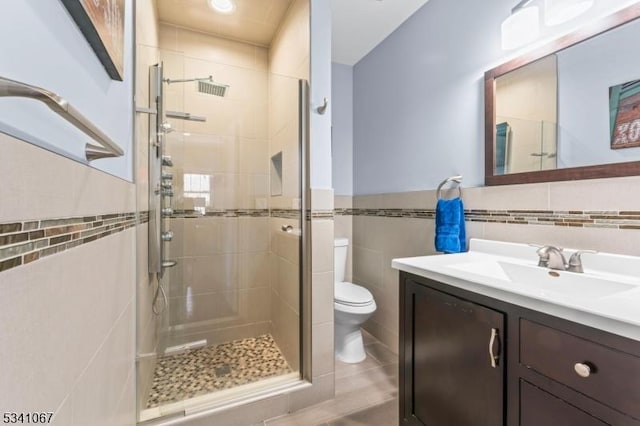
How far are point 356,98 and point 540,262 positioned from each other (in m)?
2.18

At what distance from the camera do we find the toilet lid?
1927 mm

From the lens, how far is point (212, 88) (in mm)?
1974

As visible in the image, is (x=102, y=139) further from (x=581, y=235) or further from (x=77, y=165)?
(x=581, y=235)

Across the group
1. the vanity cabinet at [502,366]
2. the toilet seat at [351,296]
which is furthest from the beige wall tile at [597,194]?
the toilet seat at [351,296]

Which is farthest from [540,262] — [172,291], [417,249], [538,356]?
[172,291]

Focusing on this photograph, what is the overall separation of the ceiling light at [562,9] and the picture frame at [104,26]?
1797 mm

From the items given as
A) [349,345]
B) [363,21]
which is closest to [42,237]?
[349,345]

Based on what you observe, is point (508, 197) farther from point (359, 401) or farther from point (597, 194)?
point (359, 401)

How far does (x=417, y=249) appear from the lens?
6.47 feet

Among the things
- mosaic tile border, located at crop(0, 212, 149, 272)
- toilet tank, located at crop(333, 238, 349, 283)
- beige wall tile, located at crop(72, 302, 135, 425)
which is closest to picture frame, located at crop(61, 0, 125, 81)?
mosaic tile border, located at crop(0, 212, 149, 272)

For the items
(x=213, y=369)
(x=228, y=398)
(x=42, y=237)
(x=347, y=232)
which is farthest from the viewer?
(x=347, y=232)

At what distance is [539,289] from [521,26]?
130cm

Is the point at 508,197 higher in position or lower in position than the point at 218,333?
higher

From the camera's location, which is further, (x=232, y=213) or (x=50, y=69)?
(x=232, y=213)
